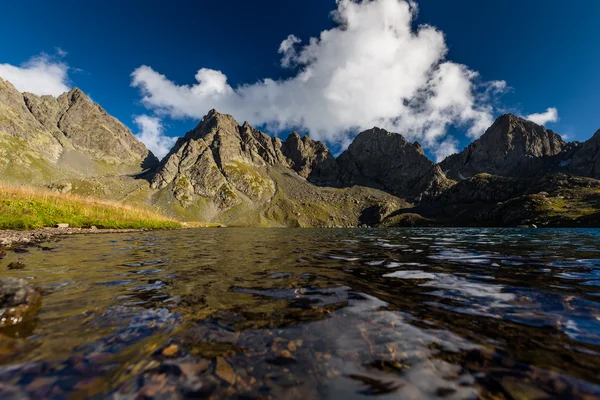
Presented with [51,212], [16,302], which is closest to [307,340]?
[16,302]

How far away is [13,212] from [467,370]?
39.7 metres

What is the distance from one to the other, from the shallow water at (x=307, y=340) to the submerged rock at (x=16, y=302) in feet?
1.04

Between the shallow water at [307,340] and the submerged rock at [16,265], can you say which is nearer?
the shallow water at [307,340]

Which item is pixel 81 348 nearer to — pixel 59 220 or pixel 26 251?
pixel 26 251

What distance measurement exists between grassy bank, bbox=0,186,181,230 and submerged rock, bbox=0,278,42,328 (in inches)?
1018

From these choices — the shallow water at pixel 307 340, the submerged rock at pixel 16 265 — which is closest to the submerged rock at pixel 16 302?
the shallow water at pixel 307 340

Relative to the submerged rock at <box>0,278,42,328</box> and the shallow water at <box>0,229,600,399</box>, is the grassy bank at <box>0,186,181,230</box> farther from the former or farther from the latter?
the submerged rock at <box>0,278,42,328</box>

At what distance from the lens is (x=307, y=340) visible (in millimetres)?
5086

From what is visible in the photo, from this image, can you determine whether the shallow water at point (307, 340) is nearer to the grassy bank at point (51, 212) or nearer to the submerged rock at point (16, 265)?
the submerged rock at point (16, 265)

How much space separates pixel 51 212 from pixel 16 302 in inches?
1423

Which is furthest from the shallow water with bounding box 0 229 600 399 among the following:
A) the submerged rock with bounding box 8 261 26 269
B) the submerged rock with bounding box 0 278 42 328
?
the submerged rock with bounding box 8 261 26 269

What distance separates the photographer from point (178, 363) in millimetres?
4176

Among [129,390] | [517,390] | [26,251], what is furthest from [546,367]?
[26,251]

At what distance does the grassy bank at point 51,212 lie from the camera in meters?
26.9
